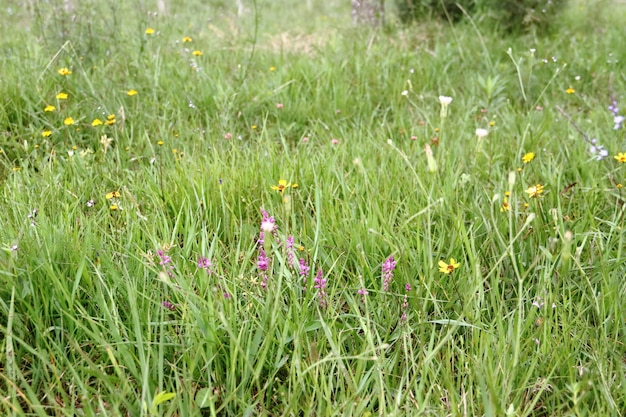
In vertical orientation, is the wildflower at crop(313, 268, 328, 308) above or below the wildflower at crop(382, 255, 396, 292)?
below

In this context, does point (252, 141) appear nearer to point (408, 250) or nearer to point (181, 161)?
point (181, 161)

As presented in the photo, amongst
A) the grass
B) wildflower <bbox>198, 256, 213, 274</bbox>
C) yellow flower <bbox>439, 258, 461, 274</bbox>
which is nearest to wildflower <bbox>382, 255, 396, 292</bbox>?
the grass

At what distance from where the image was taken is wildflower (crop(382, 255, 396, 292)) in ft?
4.64

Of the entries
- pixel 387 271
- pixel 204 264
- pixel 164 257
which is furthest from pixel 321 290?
pixel 164 257

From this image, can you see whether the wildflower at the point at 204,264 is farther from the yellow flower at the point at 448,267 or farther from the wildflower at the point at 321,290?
the yellow flower at the point at 448,267

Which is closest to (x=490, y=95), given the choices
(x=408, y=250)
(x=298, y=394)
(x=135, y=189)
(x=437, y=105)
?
(x=437, y=105)

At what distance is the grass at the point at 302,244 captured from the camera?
1.18 meters

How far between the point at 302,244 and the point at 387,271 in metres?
0.35

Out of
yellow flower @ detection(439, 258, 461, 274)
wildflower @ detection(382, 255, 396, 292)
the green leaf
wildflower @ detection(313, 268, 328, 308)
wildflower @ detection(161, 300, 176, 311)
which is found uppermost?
yellow flower @ detection(439, 258, 461, 274)

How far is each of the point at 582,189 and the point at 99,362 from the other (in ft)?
5.56

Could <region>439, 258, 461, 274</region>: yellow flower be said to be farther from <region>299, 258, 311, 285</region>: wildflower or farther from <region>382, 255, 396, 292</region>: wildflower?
<region>299, 258, 311, 285</region>: wildflower

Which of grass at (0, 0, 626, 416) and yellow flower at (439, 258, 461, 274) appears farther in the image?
yellow flower at (439, 258, 461, 274)

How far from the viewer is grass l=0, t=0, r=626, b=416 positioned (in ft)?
3.87

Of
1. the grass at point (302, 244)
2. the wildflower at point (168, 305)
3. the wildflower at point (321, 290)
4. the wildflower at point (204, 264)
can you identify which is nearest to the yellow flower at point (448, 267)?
the grass at point (302, 244)
